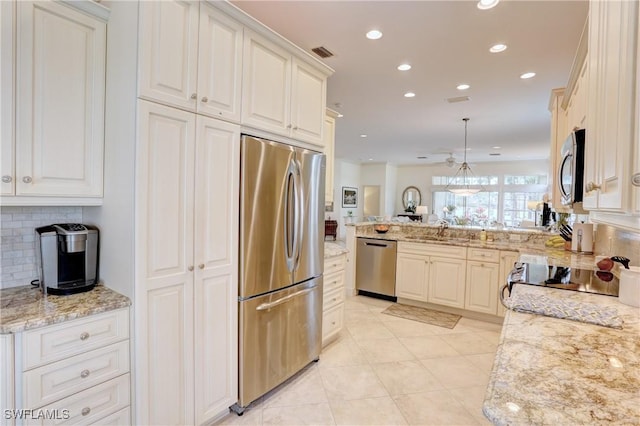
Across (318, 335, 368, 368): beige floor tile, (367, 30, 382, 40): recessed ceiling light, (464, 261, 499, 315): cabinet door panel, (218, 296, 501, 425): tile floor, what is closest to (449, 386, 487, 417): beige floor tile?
(218, 296, 501, 425): tile floor

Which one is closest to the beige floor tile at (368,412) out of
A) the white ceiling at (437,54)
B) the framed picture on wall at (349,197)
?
the white ceiling at (437,54)

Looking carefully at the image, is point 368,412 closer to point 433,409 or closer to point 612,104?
point 433,409

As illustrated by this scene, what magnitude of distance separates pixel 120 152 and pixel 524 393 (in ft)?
6.26

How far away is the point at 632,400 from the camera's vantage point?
77 centimetres

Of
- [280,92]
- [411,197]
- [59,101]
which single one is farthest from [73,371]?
[411,197]

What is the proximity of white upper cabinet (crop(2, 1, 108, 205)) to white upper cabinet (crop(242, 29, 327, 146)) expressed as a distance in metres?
0.80

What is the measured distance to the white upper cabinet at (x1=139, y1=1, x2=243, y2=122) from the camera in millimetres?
1542

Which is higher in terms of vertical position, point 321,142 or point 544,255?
point 321,142

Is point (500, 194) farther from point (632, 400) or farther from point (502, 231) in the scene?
point (632, 400)

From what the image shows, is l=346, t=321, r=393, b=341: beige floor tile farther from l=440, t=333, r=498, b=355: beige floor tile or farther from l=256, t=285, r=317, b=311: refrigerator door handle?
l=256, t=285, r=317, b=311: refrigerator door handle

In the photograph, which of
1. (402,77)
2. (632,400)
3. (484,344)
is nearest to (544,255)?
(484,344)

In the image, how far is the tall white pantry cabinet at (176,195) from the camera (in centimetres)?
155

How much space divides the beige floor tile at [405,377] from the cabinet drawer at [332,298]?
0.65m

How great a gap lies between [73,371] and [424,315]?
3659 mm
